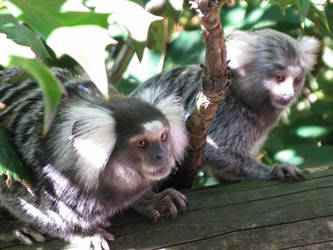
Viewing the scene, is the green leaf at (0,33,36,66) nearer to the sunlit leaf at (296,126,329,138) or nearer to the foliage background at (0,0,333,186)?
the foliage background at (0,0,333,186)

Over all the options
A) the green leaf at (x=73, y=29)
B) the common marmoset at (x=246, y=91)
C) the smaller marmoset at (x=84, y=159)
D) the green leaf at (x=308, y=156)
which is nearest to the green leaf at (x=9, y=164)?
the smaller marmoset at (x=84, y=159)

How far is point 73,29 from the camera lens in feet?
3.76

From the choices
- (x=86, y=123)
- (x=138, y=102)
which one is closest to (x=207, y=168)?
(x=138, y=102)

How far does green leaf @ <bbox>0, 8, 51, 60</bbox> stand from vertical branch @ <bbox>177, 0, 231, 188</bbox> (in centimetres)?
58

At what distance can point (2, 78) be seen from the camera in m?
2.47

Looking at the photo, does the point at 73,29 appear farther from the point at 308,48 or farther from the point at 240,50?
the point at 308,48

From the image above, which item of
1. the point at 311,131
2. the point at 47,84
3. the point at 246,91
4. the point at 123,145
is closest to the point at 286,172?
the point at 246,91

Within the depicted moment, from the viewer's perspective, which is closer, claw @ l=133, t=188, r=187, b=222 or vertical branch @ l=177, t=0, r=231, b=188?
vertical branch @ l=177, t=0, r=231, b=188

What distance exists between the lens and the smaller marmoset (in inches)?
79.7

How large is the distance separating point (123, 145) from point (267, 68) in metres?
1.32

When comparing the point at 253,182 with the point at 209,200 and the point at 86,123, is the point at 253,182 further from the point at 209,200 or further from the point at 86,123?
the point at 86,123

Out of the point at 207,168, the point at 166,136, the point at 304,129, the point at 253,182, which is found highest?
the point at 166,136

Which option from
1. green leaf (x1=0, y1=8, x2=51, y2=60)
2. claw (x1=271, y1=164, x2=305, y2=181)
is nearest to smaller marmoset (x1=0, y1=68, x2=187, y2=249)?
green leaf (x1=0, y1=8, x2=51, y2=60)

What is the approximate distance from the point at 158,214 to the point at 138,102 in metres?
0.59
